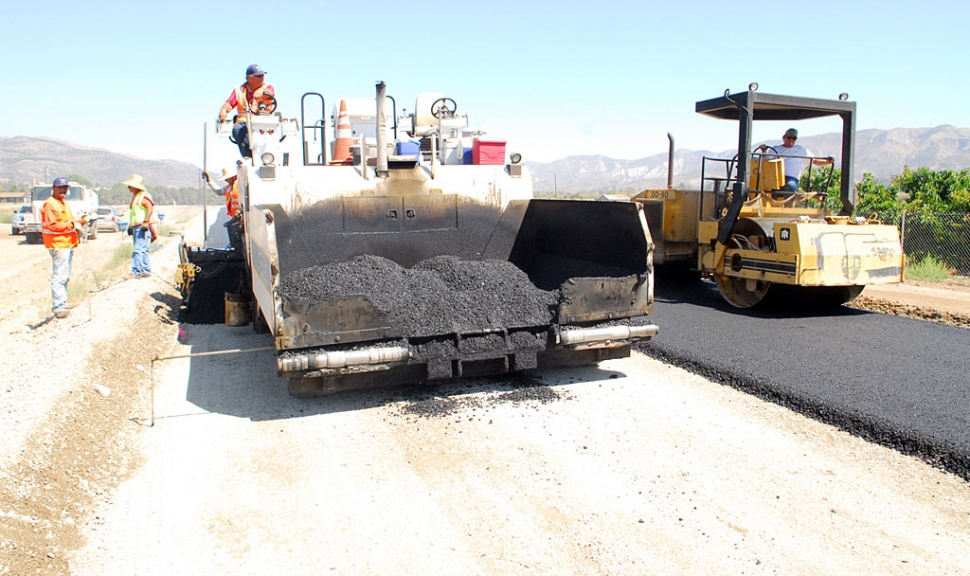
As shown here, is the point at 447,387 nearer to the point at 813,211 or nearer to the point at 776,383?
the point at 776,383

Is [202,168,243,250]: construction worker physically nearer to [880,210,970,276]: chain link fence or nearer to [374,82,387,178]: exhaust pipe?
[374,82,387,178]: exhaust pipe

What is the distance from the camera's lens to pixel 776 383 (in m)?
5.33

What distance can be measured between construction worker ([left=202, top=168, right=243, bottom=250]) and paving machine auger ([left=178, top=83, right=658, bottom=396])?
89 centimetres

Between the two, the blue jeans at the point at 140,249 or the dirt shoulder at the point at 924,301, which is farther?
the blue jeans at the point at 140,249

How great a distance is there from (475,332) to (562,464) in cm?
127

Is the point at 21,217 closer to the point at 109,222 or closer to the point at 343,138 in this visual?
the point at 109,222

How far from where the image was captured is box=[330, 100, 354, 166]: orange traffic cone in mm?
7391

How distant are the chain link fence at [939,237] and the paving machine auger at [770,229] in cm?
448

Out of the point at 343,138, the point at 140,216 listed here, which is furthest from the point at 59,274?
the point at 343,138

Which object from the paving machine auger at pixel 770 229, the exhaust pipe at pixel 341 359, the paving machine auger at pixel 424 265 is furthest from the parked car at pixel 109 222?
the exhaust pipe at pixel 341 359

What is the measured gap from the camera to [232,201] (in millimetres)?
8078

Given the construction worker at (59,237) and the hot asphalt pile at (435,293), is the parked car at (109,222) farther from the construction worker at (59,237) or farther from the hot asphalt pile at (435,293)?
the hot asphalt pile at (435,293)

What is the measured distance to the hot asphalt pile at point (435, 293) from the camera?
16.5 feet

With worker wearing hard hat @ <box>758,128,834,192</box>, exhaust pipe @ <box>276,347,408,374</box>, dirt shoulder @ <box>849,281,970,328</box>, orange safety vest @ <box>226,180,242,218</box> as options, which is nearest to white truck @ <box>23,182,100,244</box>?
orange safety vest @ <box>226,180,242,218</box>
